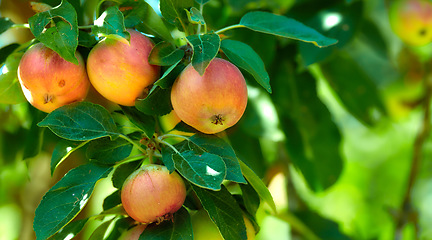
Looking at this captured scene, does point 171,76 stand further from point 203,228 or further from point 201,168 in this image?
point 203,228

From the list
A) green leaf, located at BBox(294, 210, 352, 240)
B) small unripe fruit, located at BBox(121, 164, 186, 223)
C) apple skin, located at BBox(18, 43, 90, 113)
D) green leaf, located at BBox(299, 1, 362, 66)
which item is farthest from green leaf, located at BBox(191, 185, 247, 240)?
green leaf, located at BBox(294, 210, 352, 240)

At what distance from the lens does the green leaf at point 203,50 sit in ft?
2.57

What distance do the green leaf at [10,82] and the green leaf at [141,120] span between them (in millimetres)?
244

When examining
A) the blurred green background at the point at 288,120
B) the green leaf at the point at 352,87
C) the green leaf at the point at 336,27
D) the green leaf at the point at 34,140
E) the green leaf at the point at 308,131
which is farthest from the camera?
the green leaf at the point at 352,87

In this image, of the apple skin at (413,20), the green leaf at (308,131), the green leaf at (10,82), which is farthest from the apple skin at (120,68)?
the apple skin at (413,20)

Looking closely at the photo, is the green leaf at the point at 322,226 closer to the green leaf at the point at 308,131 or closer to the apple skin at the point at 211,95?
the green leaf at the point at 308,131

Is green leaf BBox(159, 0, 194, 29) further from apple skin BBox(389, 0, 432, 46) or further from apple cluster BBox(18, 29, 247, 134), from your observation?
apple skin BBox(389, 0, 432, 46)

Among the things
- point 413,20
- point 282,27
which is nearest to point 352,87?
point 413,20

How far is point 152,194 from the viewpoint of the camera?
835 mm

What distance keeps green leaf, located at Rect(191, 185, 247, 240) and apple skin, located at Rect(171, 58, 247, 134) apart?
13 centimetres

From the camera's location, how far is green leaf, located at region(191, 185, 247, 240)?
857 millimetres

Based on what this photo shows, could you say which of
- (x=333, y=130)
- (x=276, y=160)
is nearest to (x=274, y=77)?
(x=333, y=130)

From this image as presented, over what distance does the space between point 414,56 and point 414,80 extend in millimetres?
133

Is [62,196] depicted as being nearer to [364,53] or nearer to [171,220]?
[171,220]
